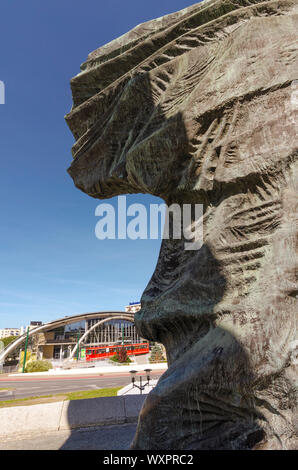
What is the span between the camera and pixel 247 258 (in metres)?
2.59

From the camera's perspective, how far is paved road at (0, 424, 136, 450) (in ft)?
12.2

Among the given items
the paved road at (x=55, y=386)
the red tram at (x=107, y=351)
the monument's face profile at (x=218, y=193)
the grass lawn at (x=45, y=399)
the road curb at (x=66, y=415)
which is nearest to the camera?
the monument's face profile at (x=218, y=193)

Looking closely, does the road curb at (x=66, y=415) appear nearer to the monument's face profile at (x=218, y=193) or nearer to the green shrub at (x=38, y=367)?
the monument's face profile at (x=218, y=193)

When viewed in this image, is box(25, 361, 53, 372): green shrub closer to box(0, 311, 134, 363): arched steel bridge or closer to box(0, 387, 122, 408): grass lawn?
box(0, 311, 134, 363): arched steel bridge

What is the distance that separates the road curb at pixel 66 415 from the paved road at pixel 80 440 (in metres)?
0.12

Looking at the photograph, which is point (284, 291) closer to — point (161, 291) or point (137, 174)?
point (161, 291)

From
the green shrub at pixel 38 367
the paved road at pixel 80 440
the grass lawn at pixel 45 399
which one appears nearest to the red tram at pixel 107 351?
the green shrub at pixel 38 367

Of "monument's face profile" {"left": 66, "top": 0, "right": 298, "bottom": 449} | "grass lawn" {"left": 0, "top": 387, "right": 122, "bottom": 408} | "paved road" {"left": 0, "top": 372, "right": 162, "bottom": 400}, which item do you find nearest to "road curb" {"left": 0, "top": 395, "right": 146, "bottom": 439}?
"grass lawn" {"left": 0, "top": 387, "right": 122, "bottom": 408}

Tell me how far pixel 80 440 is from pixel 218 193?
3551 mm

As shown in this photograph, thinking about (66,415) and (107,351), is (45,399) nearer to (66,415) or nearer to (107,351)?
(66,415)

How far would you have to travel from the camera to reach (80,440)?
158 inches

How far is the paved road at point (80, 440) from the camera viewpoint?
12.2ft

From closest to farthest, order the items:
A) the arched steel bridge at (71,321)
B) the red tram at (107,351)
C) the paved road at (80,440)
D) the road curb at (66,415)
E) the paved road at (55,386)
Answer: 1. the paved road at (80,440)
2. the road curb at (66,415)
3. the paved road at (55,386)
4. the arched steel bridge at (71,321)
5. the red tram at (107,351)

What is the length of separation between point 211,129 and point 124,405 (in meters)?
4.50
